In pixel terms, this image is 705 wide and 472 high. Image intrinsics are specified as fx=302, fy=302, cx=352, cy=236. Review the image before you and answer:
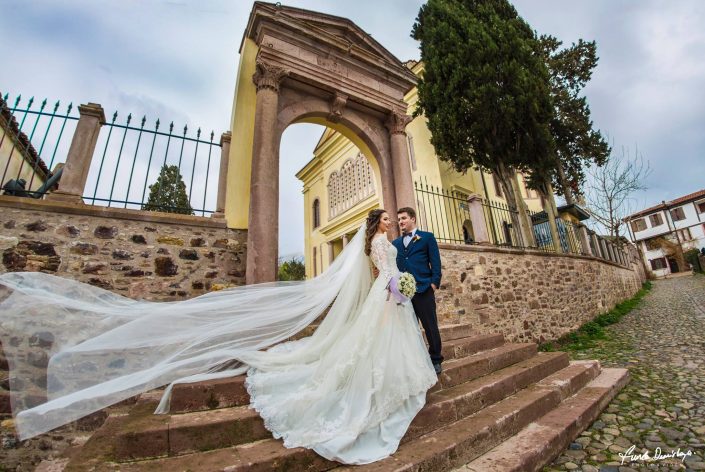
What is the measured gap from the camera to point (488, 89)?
29.4ft

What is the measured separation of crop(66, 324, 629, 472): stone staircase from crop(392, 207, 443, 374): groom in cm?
39

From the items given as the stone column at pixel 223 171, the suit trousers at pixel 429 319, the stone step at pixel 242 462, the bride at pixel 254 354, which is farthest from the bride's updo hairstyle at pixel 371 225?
the stone column at pixel 223 171

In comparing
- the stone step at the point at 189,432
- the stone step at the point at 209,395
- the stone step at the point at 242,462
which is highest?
the stone step at the point at 209,395

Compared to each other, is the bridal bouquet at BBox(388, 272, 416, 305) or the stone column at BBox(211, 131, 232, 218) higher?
the stone column at BBox(211, 131, 232, 218)

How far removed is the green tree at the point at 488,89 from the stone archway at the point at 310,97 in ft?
10.4

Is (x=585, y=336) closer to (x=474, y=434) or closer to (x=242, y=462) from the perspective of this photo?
(x=474, y=434)

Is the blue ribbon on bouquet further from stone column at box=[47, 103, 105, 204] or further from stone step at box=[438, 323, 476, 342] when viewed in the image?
stone column at box=[47, 103, 105, 204]

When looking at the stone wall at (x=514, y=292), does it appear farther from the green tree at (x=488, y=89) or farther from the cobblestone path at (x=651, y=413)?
the green tree at (x=488, y=89)

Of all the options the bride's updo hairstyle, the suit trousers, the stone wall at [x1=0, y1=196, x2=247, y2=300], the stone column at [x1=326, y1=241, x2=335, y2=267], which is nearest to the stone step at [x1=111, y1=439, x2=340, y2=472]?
the suit trousers

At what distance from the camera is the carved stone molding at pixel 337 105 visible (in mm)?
6098

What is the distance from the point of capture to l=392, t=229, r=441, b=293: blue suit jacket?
3.23 meters

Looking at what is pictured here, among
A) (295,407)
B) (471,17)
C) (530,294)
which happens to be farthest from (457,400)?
(471,17)

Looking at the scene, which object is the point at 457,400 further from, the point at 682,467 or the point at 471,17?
the point at 471,17

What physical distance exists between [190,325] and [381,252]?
6.72ft
